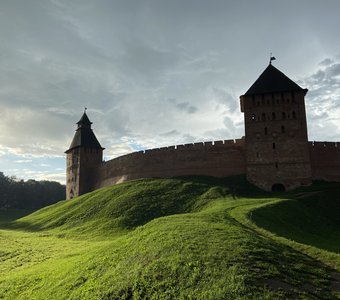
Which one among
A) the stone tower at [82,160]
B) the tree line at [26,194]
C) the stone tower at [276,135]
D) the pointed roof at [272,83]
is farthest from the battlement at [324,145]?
the tree line at [26,194]

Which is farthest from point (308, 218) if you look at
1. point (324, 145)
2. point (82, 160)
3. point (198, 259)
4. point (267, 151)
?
point (82, 160)

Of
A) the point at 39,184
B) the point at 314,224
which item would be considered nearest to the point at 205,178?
the point at 314,224

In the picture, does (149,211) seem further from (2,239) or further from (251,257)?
(251,257)

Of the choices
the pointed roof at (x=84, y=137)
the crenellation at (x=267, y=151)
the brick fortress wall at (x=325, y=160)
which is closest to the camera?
the crenellation at (x=267, y=151)

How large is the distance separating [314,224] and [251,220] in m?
4.68

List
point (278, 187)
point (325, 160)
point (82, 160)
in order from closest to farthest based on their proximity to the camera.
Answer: point (278, 187)
point (325, 160)
point (82, 160)

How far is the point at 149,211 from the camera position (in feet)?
83.0

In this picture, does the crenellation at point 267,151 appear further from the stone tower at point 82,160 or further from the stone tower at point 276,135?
the stone tower at point 82,160

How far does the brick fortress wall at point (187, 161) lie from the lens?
105ft

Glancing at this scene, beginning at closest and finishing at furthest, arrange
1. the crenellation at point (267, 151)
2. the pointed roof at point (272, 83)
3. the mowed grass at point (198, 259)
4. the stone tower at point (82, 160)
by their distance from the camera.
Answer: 1. the mowed grass at point (198, 259)
2. the crenellation at point (267, 151)
3. the pointed roof at point (272, 83)
4. the stone tower at point (82, 160)

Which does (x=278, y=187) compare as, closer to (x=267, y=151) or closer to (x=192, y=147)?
(x=267, y=151)

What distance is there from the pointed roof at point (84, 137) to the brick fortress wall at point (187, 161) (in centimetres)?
916

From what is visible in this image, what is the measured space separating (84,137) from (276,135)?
26.8 metres

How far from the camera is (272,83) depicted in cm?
3175
